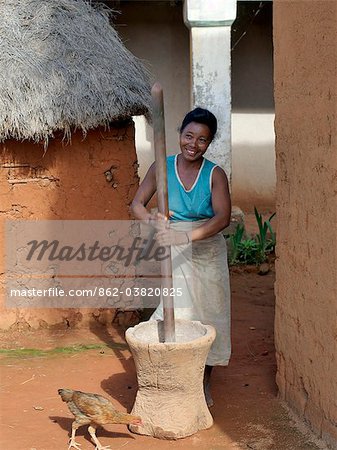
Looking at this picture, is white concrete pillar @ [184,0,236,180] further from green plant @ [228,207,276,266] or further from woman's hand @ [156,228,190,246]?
woman's hand @ [156,228,190,246]

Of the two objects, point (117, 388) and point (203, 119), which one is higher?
point (203, 119)

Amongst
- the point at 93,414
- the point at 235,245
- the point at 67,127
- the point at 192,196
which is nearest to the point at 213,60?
the point at 235,245

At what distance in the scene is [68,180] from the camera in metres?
6.75

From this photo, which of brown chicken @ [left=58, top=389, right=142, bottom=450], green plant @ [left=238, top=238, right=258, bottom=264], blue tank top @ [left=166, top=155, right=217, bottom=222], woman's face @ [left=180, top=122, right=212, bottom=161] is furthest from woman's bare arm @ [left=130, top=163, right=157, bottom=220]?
green plant @ [left=238, top=238, right=258, bottom=264]

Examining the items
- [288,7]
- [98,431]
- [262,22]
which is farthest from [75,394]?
[262,22]

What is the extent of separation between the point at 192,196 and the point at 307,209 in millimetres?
669

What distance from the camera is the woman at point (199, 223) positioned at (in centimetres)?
494

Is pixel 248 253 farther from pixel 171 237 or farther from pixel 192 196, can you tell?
pixel 171 237

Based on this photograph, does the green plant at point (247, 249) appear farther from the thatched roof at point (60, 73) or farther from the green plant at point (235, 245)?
the thatched roof at point (60, 73)

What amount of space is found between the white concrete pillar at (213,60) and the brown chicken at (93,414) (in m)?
5.14

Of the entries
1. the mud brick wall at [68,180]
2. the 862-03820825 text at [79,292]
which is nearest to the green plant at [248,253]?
the 862-03820825 text at [79,292]

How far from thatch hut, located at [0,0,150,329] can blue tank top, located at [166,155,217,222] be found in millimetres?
1629

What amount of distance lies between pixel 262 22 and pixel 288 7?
7.32 meters

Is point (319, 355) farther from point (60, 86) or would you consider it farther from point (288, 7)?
point (60, 86)
